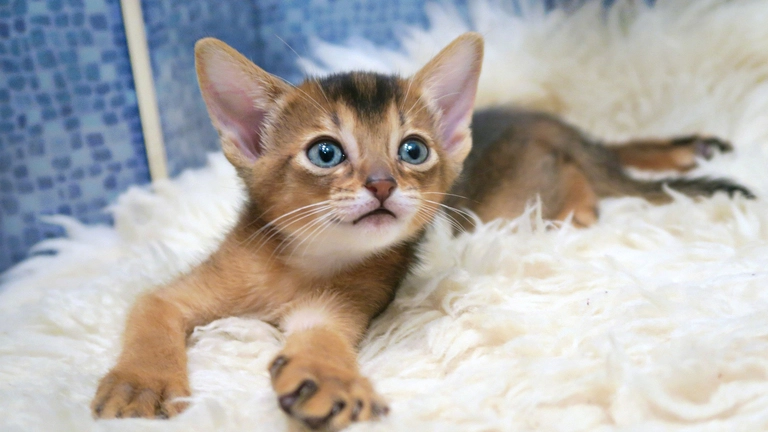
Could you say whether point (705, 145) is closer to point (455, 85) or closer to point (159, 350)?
point (455, 85)

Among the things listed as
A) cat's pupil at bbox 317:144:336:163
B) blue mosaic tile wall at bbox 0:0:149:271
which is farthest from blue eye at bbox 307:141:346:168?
blue mosaic tile wall at bbox 0:0:149:271

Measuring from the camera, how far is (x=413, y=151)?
84cm

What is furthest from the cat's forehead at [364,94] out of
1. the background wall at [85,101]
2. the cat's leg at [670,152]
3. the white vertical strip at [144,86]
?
the cat's leg at [670,152]

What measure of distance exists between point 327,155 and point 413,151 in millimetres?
130

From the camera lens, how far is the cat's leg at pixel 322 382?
552 millimetres

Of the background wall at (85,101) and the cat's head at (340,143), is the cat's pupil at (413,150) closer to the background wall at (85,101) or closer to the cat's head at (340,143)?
the cat's head at (340,143)

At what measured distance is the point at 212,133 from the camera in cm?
173

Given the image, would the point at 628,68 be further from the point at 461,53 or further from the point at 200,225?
the point at 200,225

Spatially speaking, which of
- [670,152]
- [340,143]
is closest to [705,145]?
[670,152]

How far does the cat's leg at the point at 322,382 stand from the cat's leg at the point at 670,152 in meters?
1.05

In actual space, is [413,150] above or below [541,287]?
above

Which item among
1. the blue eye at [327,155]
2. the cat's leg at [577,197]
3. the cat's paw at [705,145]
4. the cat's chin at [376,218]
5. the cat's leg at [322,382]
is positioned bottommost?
the cat's leg at [577,197]

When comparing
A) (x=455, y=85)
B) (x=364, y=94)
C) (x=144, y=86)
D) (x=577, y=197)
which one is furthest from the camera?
(x=144, y=86)

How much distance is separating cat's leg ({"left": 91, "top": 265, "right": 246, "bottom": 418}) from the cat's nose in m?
0.30
